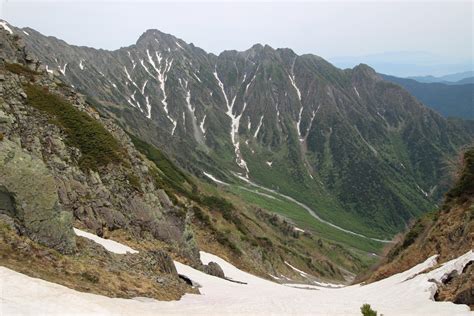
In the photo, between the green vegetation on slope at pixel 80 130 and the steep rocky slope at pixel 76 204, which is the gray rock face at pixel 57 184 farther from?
the green vegetation on slope at pixel 80 130

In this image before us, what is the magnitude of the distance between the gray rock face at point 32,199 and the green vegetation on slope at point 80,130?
20.4 m

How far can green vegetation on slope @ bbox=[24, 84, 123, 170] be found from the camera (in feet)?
148

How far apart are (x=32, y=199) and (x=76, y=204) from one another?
16094mm

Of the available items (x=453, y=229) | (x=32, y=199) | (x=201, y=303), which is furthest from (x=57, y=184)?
(x=453, y=229)

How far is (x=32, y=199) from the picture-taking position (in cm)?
2256

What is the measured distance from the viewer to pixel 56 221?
23.3 metres

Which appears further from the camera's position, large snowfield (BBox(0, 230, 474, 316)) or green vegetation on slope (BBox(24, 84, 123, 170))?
green vegetation on slope (BBox(24, 84, 123, 170))

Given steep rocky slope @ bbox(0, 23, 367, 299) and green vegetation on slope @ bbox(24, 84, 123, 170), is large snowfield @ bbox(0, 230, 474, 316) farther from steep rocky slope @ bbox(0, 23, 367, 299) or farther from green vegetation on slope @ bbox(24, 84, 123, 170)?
green vegetation on slope @ bbox(24, 84, 123, 170)

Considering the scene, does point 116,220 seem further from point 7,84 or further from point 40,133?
point 7,84

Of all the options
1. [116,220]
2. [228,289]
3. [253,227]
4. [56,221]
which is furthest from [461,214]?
[253,227]

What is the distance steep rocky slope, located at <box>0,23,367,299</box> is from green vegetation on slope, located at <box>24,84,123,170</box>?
136 mm

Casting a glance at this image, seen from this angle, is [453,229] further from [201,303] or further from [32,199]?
[32,199]

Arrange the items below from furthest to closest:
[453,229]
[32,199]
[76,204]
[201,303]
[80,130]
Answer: [80,130] → [453,229] → [76,204] → [201,303] → [32,199]

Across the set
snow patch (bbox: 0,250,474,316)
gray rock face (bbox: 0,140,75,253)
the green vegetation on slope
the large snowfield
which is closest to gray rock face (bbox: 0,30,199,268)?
gray rock face (bbox: 0,140,75,253)
